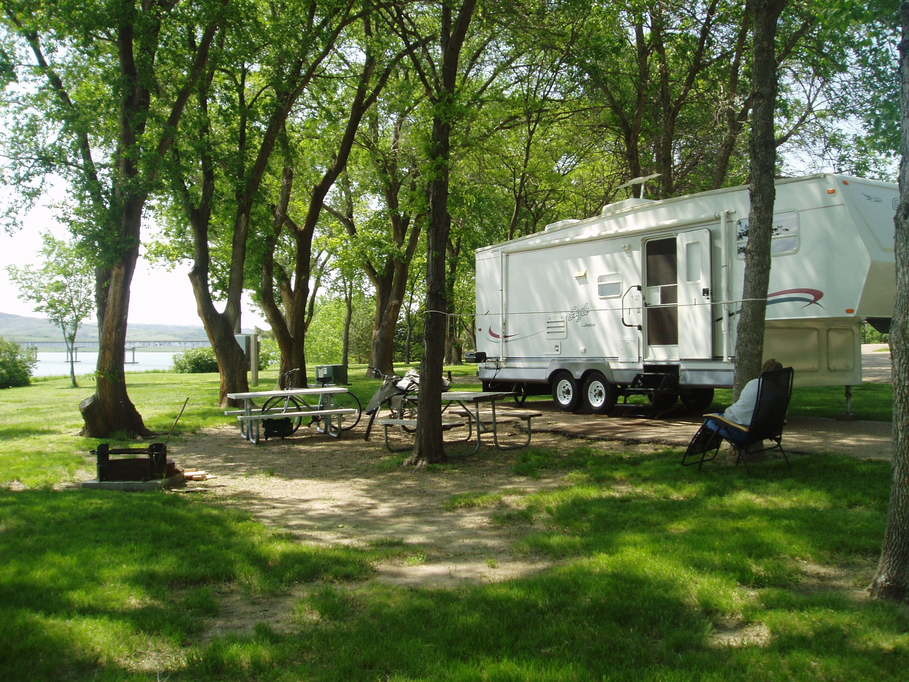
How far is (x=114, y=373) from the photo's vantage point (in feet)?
40.7

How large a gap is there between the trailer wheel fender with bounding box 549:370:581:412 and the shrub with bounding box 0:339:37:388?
1049 inches

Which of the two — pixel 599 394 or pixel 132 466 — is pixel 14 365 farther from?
pixel 132 466

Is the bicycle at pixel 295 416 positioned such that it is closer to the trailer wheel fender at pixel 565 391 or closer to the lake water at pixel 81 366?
the trailer wheel fender at pixel 565 391

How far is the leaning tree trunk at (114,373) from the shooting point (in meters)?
12.4

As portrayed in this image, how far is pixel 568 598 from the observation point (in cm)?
438

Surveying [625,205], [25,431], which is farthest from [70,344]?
[625,205]

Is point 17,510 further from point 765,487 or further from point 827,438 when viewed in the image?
point 827,438

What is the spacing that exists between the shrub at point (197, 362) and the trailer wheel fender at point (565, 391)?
31862 millimetres

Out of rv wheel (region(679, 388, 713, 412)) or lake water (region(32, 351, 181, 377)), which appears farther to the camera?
lake water (region(32, 351, 181, 377))

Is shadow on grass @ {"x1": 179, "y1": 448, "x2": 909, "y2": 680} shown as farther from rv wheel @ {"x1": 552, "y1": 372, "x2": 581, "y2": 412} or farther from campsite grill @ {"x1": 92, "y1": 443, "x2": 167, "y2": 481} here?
rv wheel @ {"x1": 552, "y1": 372, "x2": 581, "y2": 412}

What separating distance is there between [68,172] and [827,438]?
11785 millimetres

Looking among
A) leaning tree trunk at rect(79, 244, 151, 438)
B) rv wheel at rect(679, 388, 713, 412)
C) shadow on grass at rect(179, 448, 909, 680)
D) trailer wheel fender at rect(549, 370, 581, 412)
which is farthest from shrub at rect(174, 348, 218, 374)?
shadow on grass at rect(179, 448, 909, 680)

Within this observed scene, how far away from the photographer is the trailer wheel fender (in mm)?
14430

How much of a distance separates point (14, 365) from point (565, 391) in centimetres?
2740
